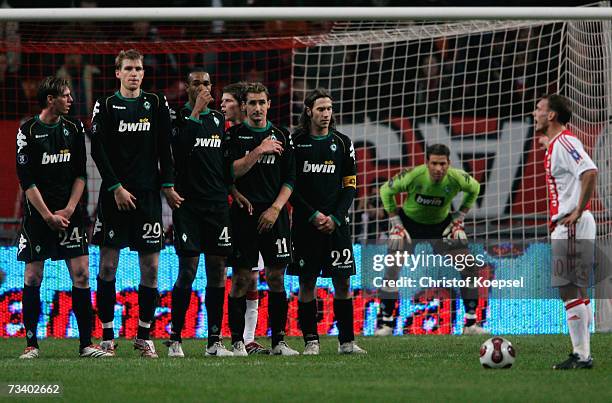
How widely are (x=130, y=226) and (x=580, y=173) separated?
3.30 meters

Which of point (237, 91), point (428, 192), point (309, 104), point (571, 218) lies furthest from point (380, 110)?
point (571, 218)

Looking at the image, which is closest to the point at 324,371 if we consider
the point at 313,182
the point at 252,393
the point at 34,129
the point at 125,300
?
the point at 252,393

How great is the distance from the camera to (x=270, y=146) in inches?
357

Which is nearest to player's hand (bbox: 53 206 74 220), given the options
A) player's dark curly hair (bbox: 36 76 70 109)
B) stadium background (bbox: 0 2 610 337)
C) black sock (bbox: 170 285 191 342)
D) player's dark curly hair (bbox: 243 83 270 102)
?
player's dark curly hair (bbox: 36 76 70 109)

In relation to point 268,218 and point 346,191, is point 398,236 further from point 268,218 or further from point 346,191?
point 268,218

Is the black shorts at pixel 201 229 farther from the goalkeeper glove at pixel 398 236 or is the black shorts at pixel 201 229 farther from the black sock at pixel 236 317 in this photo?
the goalkeeper glove at pixel 398 236

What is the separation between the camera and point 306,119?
9469 millimetres

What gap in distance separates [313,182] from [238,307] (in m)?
1.14

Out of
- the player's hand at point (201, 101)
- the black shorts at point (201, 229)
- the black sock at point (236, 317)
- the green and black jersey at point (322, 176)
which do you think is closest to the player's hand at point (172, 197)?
the black shorts at point (201, 229)

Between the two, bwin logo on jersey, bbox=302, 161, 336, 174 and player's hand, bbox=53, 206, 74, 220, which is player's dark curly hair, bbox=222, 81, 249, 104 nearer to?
bwin logo on jersey, bbox=302, 161, 336, 174

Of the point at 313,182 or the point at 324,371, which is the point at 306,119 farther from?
the point at 324,371

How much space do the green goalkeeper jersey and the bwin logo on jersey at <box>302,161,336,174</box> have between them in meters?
3.01

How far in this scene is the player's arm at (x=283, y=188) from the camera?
29.8ft

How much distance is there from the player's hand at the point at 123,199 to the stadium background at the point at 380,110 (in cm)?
326
